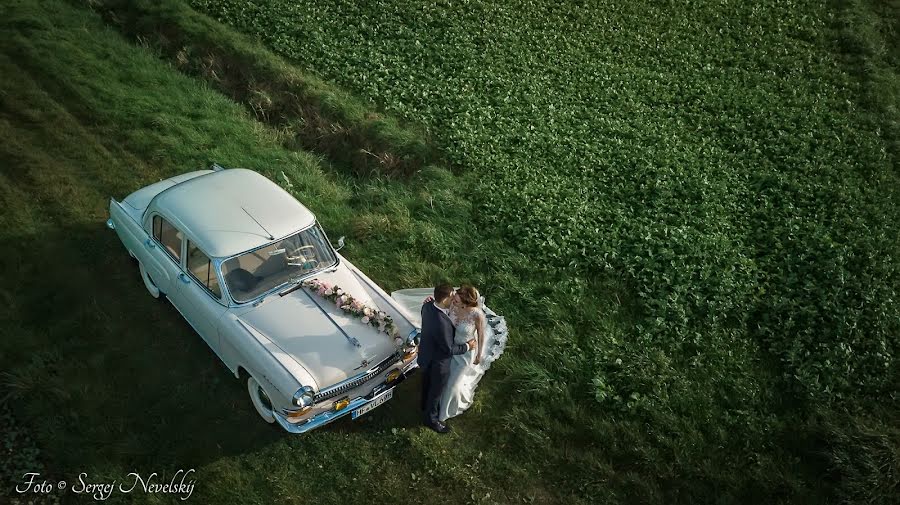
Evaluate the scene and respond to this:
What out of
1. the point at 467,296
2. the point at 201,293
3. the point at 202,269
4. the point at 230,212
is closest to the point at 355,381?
the point at 467,296

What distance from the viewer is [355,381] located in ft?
23.2

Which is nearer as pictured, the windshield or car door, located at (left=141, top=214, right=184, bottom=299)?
the windshield

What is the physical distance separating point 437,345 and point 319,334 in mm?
1405

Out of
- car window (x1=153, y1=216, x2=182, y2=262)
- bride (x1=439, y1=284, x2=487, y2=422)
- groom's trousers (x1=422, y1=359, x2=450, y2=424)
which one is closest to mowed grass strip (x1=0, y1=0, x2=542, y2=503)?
groom's trousers (x1=422, y1=359, x2=450, y2=424)

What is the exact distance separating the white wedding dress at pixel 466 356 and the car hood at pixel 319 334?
688 mm

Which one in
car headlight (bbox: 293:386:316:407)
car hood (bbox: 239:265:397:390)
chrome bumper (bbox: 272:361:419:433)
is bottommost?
chrome bumper (bbox: 272:361:419:433)

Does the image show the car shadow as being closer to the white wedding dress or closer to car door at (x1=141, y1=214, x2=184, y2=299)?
the white wedding dress

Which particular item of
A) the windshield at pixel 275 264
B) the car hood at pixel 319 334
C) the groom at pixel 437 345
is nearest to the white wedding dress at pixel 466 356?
the groom at pixel 437 345

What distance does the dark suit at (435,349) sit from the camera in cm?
674

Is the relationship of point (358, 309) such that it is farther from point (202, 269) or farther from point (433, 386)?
point (202, 269)

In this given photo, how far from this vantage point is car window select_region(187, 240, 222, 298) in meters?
7.56

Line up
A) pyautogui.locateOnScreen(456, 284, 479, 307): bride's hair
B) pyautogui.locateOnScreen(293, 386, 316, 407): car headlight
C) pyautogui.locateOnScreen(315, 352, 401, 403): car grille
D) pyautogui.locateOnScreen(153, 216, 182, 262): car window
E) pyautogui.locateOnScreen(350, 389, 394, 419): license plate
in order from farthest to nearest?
1. pyautogui.locateOnScreen(153, 216, 182, 262): car window
2. pyautogui.locateOnScreen(350, 389, 394, 419): license plate
3. pyautogui.locateOnScreen(456, 284, 479, 307): bride's hair
4. pyautogui.locateOnScreen(315, 352, 401, 403): car grille
5. pyautogui.locateOnScreen(293, 386, 316, 407): car headlight

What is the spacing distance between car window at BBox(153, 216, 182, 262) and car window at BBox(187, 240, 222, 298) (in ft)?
0.91

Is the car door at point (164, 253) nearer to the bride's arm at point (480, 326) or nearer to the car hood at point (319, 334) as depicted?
the car hood at point (319, 334)
